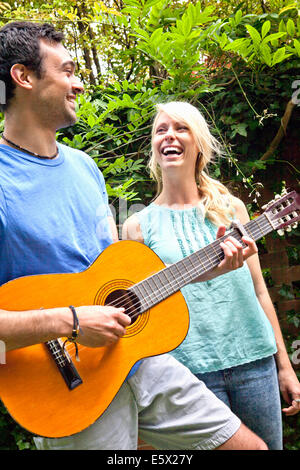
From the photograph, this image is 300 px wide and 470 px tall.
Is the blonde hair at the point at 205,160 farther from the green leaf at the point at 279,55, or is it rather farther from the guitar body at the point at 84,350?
the green leaf at the point at 279,55

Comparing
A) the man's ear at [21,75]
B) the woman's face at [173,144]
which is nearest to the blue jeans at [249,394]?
the woman's face at [173,144]

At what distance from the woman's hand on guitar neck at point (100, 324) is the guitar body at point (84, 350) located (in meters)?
0.06

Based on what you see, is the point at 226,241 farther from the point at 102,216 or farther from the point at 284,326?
the point at 284,326

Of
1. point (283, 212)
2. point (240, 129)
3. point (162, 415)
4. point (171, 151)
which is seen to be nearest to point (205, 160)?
point (171, 151)

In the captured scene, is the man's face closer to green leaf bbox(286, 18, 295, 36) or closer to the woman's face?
the woman's face

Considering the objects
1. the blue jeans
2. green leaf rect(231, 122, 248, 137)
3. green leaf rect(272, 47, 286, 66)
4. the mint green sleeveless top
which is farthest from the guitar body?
green leaf rect(272, 47, 286, 66)

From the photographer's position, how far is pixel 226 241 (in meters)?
1.70

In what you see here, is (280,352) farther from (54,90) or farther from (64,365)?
(54,90)

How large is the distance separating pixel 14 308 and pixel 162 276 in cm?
50

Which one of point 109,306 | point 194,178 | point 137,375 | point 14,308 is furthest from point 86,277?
point 194,178

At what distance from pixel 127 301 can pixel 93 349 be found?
191 mm

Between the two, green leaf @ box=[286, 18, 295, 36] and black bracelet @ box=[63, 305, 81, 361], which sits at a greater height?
green leaf @ box=[286, 18, 295, 36]

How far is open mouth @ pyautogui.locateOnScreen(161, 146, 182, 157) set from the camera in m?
1.94

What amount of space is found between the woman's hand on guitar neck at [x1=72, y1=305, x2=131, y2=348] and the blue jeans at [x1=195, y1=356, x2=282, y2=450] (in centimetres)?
50
